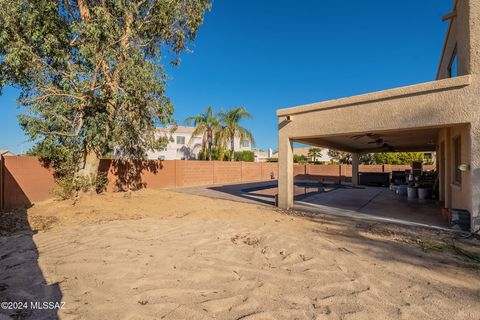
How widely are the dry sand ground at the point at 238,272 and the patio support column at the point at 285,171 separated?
2.41m

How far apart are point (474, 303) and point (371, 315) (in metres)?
1.41

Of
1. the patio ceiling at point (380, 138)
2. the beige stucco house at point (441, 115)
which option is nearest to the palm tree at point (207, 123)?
the patio ceiling at point (380, 138)

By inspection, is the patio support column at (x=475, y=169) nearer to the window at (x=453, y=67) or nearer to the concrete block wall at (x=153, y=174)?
the window at (x=453, y=67)

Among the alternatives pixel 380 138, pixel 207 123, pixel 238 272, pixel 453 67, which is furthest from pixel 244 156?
pixel 238 272

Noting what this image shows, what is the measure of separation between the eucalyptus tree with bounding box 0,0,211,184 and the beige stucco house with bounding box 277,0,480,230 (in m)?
5.80

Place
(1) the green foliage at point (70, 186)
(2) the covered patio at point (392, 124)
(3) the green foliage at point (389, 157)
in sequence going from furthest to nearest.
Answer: (3) the green foliage at point (389, 157), (1) the green foliage at point (70, 186), (2) the covered patio at point (392, 124)

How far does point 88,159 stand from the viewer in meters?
10.8

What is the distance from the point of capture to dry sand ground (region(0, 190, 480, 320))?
2951 millimetres

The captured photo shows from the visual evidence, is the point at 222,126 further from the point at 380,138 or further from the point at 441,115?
the point at 441,115

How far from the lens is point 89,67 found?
919 centimetres

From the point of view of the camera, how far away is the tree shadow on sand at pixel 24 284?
2877mm

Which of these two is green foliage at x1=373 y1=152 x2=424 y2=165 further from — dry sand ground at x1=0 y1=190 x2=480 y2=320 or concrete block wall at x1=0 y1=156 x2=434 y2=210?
dry sand ground at x1=0 y1=190 x2=480 y2=320

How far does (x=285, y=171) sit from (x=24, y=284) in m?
7.48

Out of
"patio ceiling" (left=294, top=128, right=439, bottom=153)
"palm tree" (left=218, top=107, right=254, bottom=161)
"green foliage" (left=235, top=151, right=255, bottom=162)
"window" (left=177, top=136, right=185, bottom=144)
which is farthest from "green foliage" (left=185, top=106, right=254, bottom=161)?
"patio ceiling" (left=294, top=128, right=439, bottom=153)
